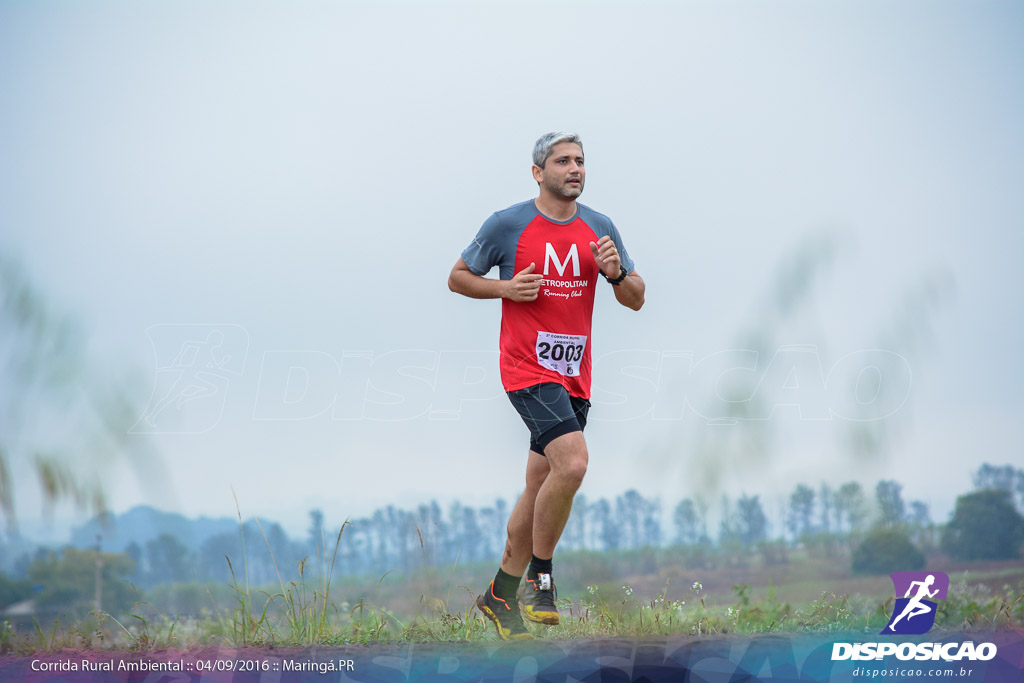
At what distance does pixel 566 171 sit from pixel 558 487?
1.52 m

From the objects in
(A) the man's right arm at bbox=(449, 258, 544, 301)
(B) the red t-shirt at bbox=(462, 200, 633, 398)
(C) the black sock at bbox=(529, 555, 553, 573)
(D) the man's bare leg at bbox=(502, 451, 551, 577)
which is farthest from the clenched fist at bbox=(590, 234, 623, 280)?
(C) the black sock at bbox=(529, 555, 553, 573)

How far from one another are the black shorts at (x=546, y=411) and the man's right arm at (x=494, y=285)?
45cm

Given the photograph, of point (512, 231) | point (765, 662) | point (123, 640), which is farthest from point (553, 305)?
point (123, 640)

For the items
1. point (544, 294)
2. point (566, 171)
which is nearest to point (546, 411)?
point (544, 294)

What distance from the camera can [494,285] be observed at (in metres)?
4.35

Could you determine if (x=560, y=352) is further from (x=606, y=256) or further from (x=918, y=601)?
(x=918, y=601)

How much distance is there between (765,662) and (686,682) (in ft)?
1.43

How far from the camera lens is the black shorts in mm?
4285

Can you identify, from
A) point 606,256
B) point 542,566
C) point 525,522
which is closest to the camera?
point 606,256

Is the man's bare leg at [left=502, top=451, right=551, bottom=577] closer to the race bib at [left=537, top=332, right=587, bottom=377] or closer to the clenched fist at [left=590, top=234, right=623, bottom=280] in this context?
the race bib at [left=537, top=332, right=587, bottom=377]

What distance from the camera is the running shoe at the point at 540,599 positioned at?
14.3ft

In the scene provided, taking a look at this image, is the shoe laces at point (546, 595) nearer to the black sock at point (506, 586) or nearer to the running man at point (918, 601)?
the black sock at point (506, 586)

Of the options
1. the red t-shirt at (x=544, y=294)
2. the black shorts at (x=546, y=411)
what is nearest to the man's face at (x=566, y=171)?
the red t-shirt at (x=544, y=294)

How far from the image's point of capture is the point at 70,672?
13.3ft
